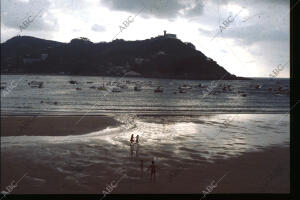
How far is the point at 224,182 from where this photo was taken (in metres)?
13.5

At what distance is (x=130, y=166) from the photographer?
1523 cm

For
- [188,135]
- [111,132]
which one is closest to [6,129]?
[111,132]

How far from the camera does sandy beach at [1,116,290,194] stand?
41.3 ft

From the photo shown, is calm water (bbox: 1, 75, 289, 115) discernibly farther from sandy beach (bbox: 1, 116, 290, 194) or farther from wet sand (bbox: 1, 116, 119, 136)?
sandy beach (bbox: 1, 116, 290, 194)

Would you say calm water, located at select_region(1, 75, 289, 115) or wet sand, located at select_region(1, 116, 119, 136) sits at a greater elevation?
calm water, located at select_region(1, 75, 289, 115)

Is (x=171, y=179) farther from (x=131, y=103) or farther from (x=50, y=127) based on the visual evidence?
(x=131, y=103)

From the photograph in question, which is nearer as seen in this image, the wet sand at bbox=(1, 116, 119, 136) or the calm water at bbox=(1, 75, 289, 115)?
the wet sand at bbox=(1, 116, 119, 136)

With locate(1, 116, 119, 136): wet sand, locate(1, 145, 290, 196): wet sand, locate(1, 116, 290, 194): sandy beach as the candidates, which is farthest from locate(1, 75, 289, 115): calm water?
locate(1, 145, 290, 196): wet sand

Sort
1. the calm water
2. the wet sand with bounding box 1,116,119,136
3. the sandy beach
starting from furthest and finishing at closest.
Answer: the calm water, the wet sand with bounding box 1,116,119,136, the sandy beach

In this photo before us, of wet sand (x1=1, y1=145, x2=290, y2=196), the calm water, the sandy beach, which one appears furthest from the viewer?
the calm water

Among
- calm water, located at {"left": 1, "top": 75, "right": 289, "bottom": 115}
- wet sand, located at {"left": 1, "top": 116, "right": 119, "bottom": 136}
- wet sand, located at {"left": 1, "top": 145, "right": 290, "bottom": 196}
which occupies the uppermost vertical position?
calm water, located at {"left": 1, "top": 75, "right": 289, "bottom": 115}

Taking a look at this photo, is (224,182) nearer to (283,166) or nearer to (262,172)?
(262,172)
